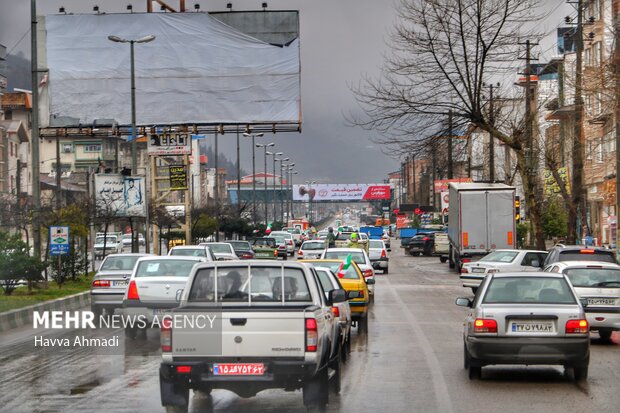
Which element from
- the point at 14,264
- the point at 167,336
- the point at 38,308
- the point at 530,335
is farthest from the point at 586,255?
the point at 167,336

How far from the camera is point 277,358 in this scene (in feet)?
36.4

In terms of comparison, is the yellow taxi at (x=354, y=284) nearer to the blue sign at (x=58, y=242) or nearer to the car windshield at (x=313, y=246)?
the blue sign at (x=58, y=242)

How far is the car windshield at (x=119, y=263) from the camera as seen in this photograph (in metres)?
27.3

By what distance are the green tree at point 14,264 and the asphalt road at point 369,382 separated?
799cm

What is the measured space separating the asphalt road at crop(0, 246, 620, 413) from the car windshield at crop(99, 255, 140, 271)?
4446 millimetres

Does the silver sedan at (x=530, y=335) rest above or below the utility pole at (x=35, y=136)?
below

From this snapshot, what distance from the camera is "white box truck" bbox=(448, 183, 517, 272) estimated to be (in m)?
49.2

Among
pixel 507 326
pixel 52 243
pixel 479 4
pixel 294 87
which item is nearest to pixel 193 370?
pixel 507 326

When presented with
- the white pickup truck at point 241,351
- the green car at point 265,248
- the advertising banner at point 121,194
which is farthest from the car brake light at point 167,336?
the green car at point 265,248

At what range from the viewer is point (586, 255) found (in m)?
26.2

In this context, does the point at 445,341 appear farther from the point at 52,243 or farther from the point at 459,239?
the point at 459,239

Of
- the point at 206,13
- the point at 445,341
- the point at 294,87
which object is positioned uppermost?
the point at 206,13

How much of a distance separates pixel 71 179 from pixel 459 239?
77.3m

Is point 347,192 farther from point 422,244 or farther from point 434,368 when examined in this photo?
point 434,368
